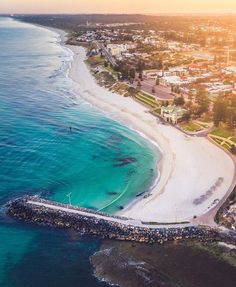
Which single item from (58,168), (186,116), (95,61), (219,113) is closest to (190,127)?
(186,116)

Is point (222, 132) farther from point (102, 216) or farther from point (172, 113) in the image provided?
point (102, 216)

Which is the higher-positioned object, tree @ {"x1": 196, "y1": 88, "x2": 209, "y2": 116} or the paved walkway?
tree @ {"x1": 196, "y1": 88, "x2": 209, "y2": 116}

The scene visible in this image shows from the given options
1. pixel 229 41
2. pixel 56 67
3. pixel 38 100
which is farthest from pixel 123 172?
pixel 229 41

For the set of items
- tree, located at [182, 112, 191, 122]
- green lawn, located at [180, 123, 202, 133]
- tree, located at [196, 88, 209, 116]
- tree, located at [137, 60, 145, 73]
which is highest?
tree, located at [196, 88, 209, 116]

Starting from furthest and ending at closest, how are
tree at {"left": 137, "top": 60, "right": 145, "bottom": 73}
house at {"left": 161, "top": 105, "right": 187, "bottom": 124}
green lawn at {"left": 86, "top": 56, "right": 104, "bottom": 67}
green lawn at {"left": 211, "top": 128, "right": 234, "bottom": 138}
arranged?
green lawn at {"left": 86, "top": 56, "right": 104, "bottom": 67} → tree at {"left": 137, "top": 60, "right": 145, "bottom": 73} → house at {"left": 161, "top": 105, "right": 187, "bottom": 124} → green lawn at {"left": 211, "top": 128, "right": 234, "bottom": 138}

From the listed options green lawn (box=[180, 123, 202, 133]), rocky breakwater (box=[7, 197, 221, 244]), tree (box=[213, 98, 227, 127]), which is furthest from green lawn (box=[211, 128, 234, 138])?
rocky breakwater (box=[7, 197, 221, 244])

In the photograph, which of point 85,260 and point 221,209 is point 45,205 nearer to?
point 85,260

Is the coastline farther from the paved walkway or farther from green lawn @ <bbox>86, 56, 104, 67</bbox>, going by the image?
green lawn @ <bbox>86, 56, 104, 67</bbox>
